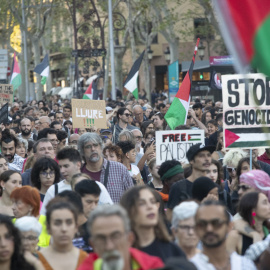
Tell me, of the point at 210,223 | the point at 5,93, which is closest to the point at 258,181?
the point at 210,223

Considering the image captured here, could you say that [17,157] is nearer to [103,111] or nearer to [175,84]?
[103,111]

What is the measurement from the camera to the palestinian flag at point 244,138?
10508 millimetres

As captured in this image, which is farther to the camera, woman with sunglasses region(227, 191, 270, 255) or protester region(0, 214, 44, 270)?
woman with sunglasses region(227, 191, 270, 255)

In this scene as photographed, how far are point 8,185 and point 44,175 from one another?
534 millimetres

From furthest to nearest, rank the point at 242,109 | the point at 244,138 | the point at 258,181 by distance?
the point at 242,109, the point at 244,138, the point at 258,181

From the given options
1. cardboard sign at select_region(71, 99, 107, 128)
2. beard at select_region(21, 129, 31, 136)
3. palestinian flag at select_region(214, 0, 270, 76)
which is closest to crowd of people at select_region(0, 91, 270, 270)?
palestinian flag at select_region(214, 0, 270, 76)

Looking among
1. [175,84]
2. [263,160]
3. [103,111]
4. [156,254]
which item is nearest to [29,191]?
[156,254]

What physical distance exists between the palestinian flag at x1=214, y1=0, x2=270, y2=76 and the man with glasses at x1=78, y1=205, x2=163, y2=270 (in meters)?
1.10

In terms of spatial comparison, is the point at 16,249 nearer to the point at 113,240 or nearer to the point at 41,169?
the point at 113,240

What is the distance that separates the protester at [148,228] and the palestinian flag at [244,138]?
471 centimetres

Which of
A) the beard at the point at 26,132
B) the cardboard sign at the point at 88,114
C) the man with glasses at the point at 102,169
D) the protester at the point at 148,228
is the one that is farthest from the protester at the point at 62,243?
the beard at the point at 26,132

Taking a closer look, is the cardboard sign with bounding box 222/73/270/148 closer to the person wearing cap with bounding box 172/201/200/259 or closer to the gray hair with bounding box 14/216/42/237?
the gray hair with bounding box 14/216/42/237

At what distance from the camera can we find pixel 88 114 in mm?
14992

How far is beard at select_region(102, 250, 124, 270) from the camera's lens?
421 centimetres
